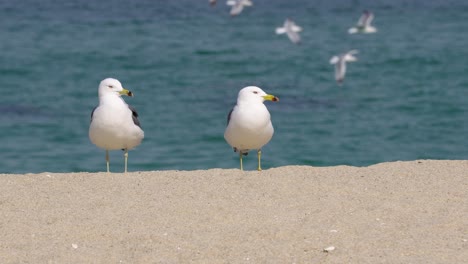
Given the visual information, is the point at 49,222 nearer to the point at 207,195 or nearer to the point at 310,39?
the point at 207,195

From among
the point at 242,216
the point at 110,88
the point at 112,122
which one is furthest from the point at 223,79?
the point at 242,216

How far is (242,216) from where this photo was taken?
9320mm

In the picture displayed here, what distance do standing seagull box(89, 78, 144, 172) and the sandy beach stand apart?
57 cm

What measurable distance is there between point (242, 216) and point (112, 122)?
2607 mm

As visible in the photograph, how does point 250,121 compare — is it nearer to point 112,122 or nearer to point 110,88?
point 112,122

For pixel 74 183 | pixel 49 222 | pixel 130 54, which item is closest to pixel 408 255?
pixel 49 222

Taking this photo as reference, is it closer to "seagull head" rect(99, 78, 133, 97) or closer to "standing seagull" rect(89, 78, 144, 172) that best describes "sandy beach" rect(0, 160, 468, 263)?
"standing seagull" rect(89, 78, 144, 172)

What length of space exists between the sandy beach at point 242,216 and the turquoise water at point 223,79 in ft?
26.7

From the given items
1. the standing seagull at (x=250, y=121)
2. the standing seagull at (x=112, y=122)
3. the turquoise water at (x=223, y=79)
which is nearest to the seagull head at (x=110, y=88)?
the standing seagull at (x=112, y=122)

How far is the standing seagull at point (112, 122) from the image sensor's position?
452 inches

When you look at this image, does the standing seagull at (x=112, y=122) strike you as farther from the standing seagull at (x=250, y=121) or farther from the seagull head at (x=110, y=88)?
the standing seagull at (x=250, y=121)

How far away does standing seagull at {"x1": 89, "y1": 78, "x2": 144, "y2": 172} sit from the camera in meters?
11.5

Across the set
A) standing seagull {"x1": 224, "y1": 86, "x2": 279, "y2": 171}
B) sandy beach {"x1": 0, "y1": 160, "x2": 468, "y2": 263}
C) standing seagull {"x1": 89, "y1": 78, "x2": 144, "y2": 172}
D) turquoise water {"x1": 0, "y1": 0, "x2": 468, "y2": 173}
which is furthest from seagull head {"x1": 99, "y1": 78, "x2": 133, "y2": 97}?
turquoise water {"x1": 0, "y1": 0, "x2": 468, "y2": 173}

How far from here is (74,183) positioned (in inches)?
421
